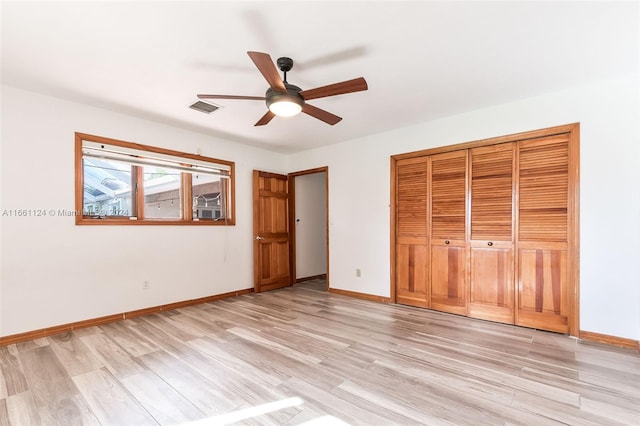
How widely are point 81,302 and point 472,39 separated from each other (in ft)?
14.7

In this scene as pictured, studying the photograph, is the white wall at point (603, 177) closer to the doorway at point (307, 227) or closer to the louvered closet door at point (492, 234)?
→ the louvered closet door at point (492, 234)

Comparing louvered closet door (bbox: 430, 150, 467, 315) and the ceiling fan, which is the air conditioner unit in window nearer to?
the ceiling fan

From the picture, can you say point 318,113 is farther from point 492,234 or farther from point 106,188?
point 106,188

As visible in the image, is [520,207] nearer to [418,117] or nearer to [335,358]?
[418,117]

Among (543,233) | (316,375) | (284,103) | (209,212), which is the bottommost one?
(316,375)

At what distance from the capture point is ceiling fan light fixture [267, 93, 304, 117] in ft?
7.54

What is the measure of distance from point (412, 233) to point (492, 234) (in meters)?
0.98

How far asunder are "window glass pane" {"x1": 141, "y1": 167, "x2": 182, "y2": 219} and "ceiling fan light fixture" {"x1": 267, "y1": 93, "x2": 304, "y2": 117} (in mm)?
2320

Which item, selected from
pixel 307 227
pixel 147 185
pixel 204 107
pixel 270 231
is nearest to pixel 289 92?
pixel 204 107

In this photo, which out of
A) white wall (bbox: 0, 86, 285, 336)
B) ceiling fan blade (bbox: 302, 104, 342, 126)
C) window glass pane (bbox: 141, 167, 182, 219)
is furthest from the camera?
window glass pane (bbox: 141, 167, 182, 219)

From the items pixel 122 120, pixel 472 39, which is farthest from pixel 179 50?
pixel 472 39

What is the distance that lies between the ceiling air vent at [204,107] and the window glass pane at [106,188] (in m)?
1.22

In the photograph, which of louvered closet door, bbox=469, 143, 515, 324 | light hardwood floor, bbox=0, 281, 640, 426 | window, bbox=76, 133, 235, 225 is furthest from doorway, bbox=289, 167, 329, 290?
louvered closet door, bbox=469, 143, 515, 324

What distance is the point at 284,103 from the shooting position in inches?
92.1
